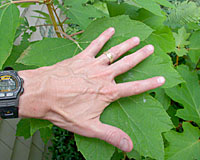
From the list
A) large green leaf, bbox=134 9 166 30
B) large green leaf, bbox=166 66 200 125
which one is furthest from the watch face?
large green leaf, bbox=166 66 200 125

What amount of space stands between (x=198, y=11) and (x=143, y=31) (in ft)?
3.87

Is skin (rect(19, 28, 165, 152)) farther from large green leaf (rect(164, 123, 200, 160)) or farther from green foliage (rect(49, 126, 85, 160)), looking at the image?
green foliage (rect(49, 126, 85, 160))

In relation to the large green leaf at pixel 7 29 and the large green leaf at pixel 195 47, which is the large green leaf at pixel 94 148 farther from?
the large green leaf at pixel 195 47

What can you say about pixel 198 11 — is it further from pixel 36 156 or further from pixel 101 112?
pixel 36 156

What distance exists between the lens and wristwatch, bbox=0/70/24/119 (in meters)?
0.71

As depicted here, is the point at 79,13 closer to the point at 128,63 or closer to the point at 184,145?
the point at 128,63

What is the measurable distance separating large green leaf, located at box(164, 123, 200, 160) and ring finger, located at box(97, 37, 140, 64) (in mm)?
662

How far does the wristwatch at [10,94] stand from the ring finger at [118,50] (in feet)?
1.13

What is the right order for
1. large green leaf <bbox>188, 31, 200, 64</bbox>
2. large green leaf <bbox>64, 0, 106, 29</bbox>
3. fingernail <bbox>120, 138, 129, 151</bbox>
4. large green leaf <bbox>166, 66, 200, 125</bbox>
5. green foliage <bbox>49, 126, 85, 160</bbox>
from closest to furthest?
fingernail <bbox>120, 138, 129, 151</bbox> < large green leaf <bbox>64, 0, 106, 29</bbox> < large green leaf <bbox>166, 66, 200, 125</bbox> < large green leaf <bbox>188, 31, 200, 64</bbox> < green foliage <bbox>49, 126, 85, 160</bbox>

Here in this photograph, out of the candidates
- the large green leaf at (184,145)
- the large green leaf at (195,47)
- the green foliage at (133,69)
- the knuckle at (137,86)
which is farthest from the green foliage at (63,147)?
the knuckle at (137,86)

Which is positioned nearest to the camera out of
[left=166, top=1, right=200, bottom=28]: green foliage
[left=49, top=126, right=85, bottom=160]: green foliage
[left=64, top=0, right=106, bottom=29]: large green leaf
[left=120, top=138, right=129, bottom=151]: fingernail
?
[left=120, top=138, right=129, bottom=151]: fingernail

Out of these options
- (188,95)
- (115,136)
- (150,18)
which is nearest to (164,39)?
(150,18)

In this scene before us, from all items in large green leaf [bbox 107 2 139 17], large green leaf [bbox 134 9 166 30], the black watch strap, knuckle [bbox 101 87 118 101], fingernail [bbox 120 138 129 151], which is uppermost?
large green leaf [bbox 107 2 139 17]

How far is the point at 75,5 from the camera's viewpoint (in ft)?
3.17
